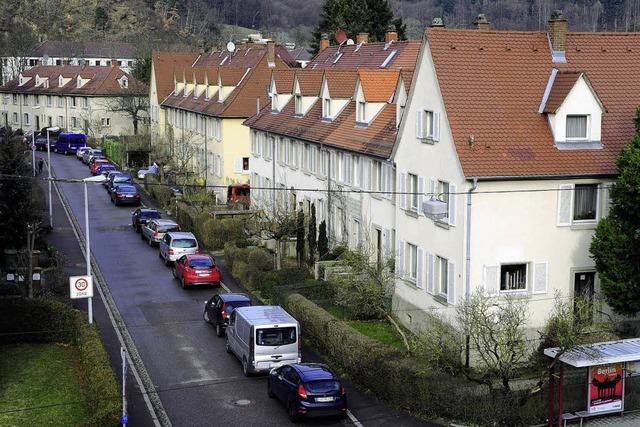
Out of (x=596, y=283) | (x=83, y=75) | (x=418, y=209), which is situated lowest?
(x=596, y=283)

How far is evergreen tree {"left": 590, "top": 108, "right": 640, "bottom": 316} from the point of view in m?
26.9

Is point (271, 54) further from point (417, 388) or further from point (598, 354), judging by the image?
point (598, 354)

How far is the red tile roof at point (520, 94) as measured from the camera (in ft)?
94.7

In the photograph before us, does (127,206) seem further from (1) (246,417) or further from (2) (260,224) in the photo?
(1) (246,417)

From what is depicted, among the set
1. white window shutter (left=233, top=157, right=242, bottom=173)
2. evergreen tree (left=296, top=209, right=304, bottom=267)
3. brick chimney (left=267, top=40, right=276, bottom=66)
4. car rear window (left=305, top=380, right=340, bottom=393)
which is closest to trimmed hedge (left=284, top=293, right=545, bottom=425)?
car rear window (left=305, top=380, right=340, bottom=393)

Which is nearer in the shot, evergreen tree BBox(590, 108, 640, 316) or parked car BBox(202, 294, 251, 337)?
evergreen tree BBox(590, 108, 640, 316)

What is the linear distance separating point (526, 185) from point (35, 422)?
1632 centimetres

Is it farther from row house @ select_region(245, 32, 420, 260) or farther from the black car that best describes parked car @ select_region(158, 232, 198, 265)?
the black car

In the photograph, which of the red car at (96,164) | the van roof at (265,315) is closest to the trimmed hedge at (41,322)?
the van roof at (265,315)

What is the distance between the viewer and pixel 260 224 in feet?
154

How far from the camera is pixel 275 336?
28422mm

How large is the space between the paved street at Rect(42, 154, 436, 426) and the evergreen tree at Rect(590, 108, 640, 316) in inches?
313

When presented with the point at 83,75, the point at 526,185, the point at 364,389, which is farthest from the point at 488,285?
the point at 83,75

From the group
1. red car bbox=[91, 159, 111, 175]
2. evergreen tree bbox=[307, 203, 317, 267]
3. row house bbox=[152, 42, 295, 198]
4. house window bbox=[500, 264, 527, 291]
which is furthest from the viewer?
red car bbox=[91, 159, 111, 175]
